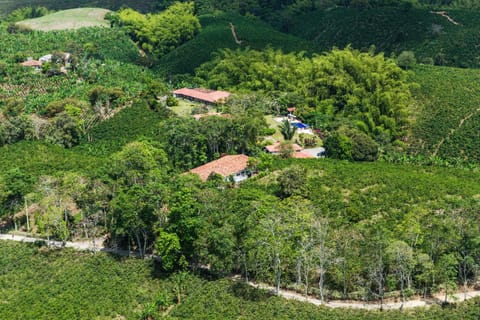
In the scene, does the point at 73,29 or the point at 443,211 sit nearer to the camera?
the point at 443,211

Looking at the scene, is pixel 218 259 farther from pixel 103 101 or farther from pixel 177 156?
pixel 103 101

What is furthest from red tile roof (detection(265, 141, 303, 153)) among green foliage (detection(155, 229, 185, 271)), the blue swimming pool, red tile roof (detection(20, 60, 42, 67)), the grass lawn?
red tile roof (detection(20, 60, 42, 67))

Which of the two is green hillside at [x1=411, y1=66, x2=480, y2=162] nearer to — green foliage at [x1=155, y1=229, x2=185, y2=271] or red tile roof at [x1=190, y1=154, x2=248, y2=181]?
red tile roof at [x1=190, y1=154, x2=248, y2=181]

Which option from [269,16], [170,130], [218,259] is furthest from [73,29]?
[218,259]

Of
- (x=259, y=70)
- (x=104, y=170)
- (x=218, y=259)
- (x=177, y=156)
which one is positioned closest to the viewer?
(x=218, y=259)

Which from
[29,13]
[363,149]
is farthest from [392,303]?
[29,13]

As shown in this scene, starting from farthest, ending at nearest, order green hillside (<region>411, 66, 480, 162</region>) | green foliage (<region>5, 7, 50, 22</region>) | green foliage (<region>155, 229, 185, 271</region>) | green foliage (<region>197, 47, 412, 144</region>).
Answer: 1. green foliage (<region>5, 7, 50, 22</region>)
2. green foliage (<region>197, 47, 412, 144</region>)
3. green hillside (<region>411, 66, 480, 162</region>)
4. green foliage (<region>155, 229, 185, 271</region>)

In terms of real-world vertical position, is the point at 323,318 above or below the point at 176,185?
below
